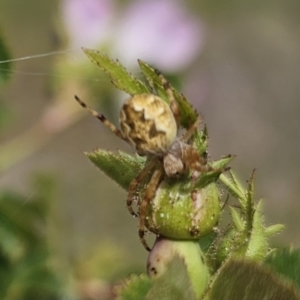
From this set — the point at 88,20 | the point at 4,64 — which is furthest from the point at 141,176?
the point at 88,20

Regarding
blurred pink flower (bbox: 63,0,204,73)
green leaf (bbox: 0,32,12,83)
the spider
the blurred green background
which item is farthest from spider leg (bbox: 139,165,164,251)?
the blurred green background

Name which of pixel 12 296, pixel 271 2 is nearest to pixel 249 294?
pixel 12 296

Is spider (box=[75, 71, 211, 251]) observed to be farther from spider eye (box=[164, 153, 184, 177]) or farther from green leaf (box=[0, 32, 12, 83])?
green leaf (box=[0, 32, 12, 83])

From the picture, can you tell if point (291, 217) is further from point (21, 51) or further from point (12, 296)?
point (12, 296)

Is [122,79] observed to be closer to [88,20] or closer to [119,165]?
[119,165]

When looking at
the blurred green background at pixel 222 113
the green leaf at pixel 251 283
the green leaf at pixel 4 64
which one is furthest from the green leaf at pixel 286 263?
the blurred green background at pixel 222 113

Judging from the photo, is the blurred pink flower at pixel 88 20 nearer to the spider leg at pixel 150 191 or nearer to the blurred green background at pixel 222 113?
the spider leg at pixel 150 191

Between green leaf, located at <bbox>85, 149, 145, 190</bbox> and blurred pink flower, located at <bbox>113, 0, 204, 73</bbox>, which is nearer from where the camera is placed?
green leaf, located at <bbox>85, 149, 145, 190</bbox>
